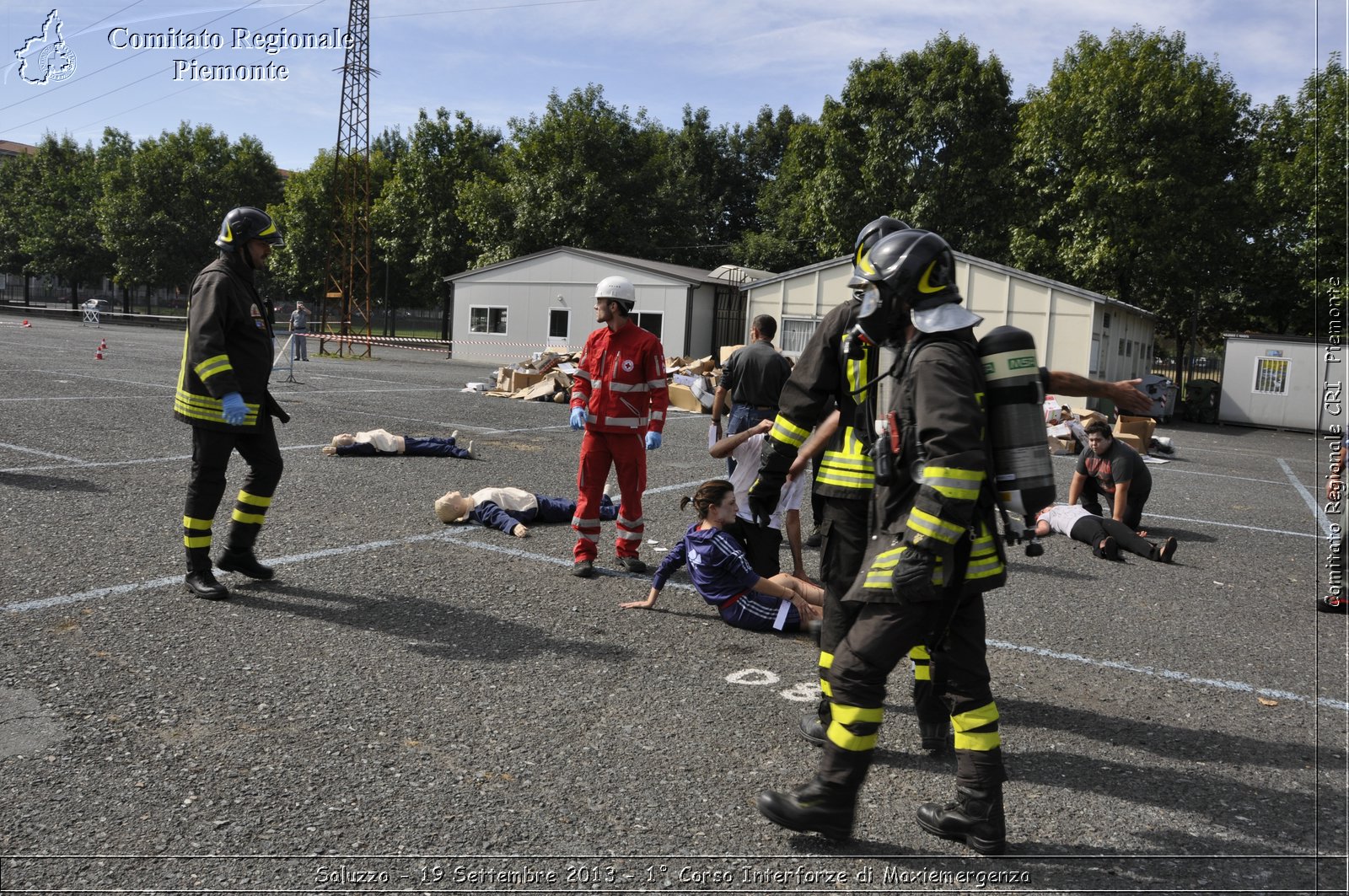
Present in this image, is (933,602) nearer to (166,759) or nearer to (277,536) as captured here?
(166,759)

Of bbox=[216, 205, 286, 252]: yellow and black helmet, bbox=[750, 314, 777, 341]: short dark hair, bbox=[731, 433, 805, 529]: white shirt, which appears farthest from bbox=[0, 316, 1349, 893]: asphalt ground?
bbox=[216, 205, 286, 252]: yellow and black helmet

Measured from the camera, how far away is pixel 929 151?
126ft

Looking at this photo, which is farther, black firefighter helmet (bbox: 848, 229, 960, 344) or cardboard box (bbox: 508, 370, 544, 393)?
cardboard box (bbox: 508, 370, 544, 393)

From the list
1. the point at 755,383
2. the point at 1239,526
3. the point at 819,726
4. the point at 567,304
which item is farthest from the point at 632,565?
the point at 567,304

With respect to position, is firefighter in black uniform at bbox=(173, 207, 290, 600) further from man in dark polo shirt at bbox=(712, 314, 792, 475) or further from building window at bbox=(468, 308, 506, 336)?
building window at bbox=(468, 308, 506, 336)

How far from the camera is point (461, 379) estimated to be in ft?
87.8

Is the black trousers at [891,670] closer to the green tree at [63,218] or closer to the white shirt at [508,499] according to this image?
the white shirt at [508,499]

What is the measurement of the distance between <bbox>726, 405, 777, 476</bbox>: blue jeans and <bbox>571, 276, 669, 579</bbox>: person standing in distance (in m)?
0.63

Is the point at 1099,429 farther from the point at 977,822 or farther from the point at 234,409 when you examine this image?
the point at 234,409

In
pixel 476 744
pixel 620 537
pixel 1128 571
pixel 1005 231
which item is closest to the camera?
pixel 476 744

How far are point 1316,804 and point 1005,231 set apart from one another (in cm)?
3630

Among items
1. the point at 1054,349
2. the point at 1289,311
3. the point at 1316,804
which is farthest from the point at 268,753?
the point at 1289,311

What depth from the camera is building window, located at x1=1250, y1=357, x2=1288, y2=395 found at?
2911cm

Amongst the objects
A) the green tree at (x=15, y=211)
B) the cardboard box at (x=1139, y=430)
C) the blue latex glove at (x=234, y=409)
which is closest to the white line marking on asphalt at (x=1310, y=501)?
the cardboard box at (x=1139, y=430)
